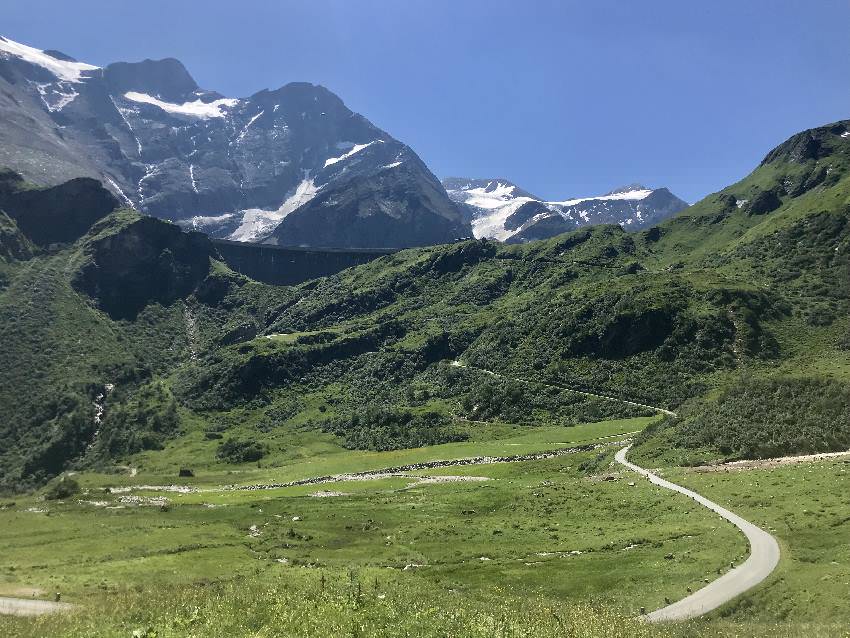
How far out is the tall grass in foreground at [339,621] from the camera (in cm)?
2745

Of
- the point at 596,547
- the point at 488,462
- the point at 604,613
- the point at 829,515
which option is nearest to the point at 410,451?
the point at 488,462

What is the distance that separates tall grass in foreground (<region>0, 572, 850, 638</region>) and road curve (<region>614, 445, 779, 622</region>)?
5.79 metres

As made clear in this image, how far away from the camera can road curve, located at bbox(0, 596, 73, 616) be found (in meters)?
48.2

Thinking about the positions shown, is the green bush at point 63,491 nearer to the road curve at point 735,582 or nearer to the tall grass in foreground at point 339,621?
the tall grass in foreground at point 339,621

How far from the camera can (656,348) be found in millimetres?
194750

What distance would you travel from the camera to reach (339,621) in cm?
2930

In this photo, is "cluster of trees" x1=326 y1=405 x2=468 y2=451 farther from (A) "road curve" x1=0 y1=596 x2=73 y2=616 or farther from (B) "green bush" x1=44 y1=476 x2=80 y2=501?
(A) "road curve" x1=0 y1=596 x2=73 y2=616

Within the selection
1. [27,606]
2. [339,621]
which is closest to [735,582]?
[339,621]

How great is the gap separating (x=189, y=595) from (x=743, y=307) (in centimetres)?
19991

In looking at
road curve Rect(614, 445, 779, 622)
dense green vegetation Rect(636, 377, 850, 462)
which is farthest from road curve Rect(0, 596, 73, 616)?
dense green vegetation Rect(636, 377, 850, 462)

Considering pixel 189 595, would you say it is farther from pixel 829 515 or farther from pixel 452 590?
pixel 829 515

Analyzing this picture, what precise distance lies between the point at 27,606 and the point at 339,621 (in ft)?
126

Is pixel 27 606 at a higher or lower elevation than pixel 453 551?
higher

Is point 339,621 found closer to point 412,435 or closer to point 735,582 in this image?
point 735,582
